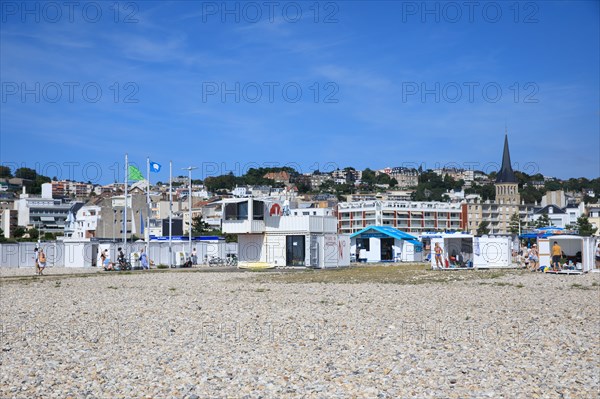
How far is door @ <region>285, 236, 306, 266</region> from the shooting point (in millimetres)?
42375

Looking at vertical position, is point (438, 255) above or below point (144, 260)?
above

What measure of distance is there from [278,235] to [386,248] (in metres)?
16.8

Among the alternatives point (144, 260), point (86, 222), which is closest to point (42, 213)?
point (86, 222)

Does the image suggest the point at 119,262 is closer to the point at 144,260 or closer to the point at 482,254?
the point at 144,260

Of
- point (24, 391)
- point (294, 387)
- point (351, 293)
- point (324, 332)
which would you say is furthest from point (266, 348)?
point (351, 293)

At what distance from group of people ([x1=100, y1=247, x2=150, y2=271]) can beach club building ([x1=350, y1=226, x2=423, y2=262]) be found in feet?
59.5

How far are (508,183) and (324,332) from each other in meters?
145

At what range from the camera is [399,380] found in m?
11.2

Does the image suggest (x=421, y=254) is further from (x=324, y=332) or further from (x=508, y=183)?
(x=508, y=183)

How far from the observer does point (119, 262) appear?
139 ft

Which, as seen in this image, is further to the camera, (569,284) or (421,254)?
(421,254)

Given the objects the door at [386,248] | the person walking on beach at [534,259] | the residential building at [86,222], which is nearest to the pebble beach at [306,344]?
the person walking on beach at [534,259]

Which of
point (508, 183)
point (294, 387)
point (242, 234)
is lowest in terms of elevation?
point (294, 387)

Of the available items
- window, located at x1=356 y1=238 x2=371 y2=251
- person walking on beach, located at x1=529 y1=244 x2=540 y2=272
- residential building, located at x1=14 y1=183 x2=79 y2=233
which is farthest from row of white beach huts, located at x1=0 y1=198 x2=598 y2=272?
residential building, located at x1=14 y1=183 x2=79 y2=233
